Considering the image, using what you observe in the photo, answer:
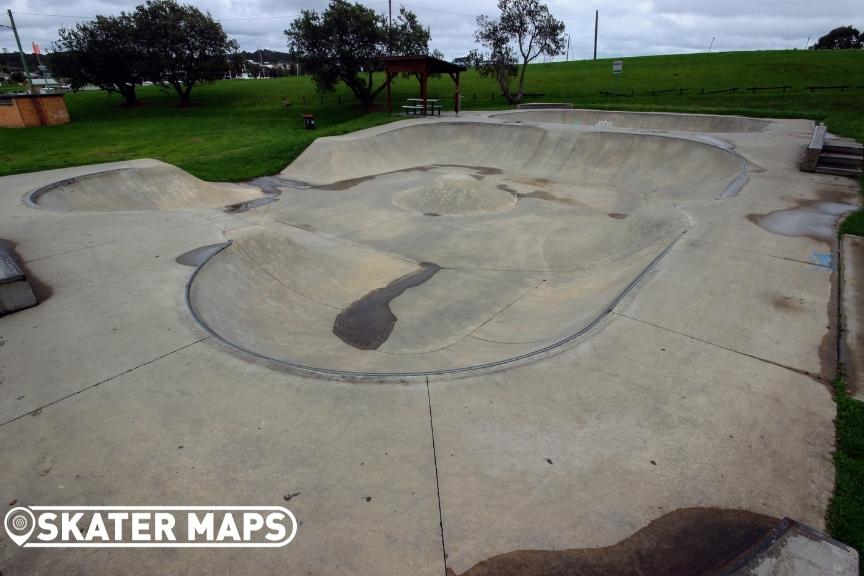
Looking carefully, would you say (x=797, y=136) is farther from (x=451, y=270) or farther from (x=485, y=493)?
(x=485, y=493)

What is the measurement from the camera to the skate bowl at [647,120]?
23875mm

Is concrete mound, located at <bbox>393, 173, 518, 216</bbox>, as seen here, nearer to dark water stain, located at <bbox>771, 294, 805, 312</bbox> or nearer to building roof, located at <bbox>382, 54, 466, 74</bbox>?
dark water stain, located at <bbox>771, 294, 805, 312</bbox>

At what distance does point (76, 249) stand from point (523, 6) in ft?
115

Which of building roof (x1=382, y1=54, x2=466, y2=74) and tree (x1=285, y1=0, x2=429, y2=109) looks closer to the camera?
building roof (x1=382, y1=54, x2=466, y2=74)

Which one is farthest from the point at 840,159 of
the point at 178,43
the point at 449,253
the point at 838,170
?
the point at 178,43

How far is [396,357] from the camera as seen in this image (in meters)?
7.52

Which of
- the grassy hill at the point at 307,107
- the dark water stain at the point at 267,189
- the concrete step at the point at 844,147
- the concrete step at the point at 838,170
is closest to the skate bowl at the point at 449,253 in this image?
the dark water stain at the point at 267,189

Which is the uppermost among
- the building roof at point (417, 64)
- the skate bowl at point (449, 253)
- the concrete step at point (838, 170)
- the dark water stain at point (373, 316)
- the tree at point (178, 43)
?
the tree at point (178, 43)

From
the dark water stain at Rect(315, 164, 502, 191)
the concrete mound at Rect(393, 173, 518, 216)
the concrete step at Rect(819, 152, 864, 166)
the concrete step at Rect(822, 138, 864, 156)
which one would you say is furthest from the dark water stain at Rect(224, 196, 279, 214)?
the concrete step at Rect(822, 138, 864, 156)

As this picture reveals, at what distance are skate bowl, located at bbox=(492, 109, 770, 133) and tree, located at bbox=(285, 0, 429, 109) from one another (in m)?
12.0

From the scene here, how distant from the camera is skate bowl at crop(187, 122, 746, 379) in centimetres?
786

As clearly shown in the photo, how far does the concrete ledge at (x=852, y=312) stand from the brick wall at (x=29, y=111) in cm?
4610

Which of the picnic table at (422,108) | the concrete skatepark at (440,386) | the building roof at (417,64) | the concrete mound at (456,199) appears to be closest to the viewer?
the concrete skatepark at (440,386)

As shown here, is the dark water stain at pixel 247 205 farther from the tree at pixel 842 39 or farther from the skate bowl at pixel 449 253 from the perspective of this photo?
the tree at pixel 842 39
